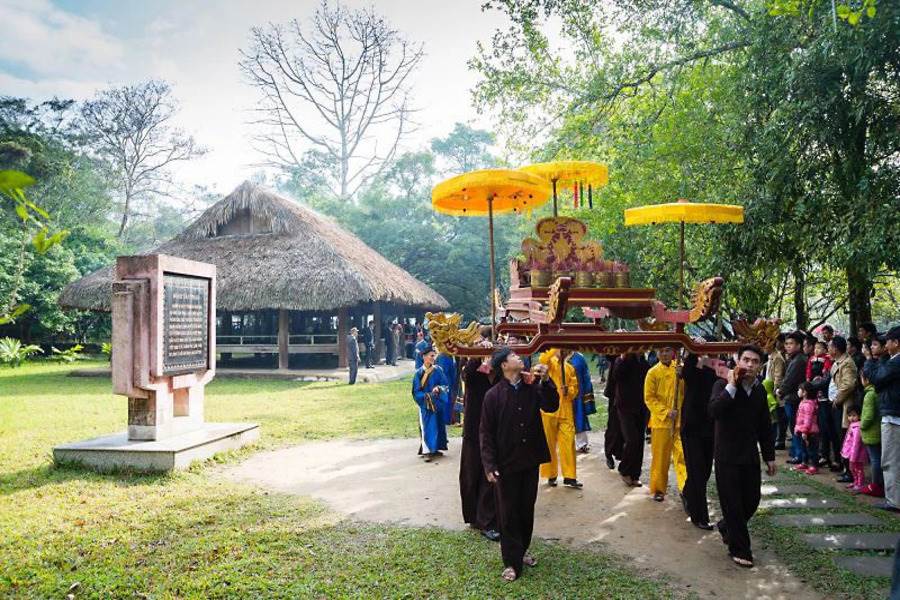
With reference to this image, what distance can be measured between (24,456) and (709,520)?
821 cm

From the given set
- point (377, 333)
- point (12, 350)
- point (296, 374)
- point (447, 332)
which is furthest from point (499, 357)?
point (377, 333)

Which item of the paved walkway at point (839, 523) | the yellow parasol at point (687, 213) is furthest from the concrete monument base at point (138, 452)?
the paved walkway at point (839, 523)

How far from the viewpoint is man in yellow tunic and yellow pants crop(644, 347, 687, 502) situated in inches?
243

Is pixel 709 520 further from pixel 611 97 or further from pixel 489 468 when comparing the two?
pixel 611 97

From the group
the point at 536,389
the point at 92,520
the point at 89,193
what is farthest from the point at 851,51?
the point at 89,193

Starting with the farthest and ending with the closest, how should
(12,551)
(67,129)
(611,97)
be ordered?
(67,129) → (611,97) → (12,551)

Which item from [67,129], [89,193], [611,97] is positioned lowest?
[611,97]

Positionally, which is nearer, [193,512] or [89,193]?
[193,512]

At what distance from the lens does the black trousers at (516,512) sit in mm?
4398

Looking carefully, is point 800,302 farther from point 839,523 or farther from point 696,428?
point 696,428

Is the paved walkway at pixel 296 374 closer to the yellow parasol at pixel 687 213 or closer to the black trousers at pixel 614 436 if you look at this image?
the black trousers at pixel 614 436

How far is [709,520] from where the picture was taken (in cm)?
555

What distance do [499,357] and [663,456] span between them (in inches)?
105

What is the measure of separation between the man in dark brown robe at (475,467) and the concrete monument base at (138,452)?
3729 mm
